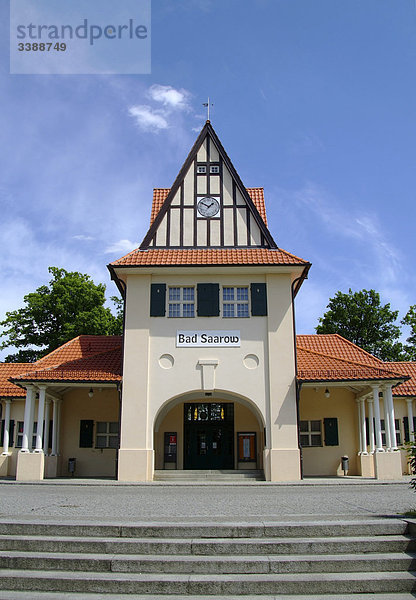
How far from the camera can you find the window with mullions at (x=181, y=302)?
23062 millimetres

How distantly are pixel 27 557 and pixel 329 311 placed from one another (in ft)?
136

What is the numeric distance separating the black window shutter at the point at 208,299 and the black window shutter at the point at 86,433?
281 inches

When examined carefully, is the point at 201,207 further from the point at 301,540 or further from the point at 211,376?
the point at 301,540

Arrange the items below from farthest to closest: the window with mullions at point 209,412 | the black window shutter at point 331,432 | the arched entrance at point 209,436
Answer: the window with mullions at point 209,412, the arched entrance at point 209,436, the black window shutter at point 331,432

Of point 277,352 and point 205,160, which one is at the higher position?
point 205,160

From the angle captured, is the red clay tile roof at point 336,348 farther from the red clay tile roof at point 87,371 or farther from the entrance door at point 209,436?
the red clay tile roof at point 87,371

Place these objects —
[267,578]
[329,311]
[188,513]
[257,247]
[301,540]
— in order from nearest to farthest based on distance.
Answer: [267,578] → [301,540] → [188,513] → [257,247] → [329,311]

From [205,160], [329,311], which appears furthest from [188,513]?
[329,311]

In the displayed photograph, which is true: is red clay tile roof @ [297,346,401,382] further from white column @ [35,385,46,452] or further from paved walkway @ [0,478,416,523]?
white column @ [35,385,46,452]

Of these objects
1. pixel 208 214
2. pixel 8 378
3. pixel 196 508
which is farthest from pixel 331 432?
pixel 196 508

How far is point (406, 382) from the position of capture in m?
27.3

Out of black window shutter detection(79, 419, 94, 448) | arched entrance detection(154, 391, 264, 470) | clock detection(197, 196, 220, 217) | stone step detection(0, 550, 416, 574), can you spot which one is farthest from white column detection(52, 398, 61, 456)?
stone step detection(0, 550, 416, 574)

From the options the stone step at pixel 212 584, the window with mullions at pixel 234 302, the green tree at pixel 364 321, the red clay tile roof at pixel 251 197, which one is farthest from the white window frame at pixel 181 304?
the green tree at pixel 364 321

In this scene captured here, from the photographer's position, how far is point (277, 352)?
22578 mm
